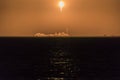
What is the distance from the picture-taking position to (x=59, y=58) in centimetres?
92

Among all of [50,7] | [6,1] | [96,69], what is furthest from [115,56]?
[6,1]

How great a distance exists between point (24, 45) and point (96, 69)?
0.31 m

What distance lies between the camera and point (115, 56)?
91 cm

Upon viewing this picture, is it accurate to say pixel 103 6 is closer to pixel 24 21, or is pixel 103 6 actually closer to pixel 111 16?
pixel 111 16

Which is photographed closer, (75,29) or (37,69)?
(37,69)

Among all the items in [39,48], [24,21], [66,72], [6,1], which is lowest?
[66,72]

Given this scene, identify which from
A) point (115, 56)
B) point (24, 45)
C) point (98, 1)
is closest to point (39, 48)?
point (24, 45)

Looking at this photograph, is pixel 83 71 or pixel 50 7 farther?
pixel 50 7

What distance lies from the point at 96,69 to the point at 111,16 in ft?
1.12

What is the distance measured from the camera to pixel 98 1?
3.73ft

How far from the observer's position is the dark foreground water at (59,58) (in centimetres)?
90

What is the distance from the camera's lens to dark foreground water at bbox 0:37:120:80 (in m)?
0.90

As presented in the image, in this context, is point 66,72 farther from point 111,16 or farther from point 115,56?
point 111,16

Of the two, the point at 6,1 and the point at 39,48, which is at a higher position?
the point at 6,1
